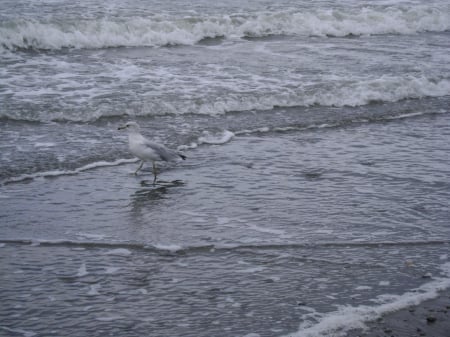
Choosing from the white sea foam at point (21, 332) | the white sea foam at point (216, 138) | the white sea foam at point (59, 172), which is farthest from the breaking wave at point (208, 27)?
the white sea foam at point (21, 332)

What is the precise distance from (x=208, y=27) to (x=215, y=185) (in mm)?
9822

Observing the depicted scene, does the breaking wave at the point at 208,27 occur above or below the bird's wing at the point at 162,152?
above

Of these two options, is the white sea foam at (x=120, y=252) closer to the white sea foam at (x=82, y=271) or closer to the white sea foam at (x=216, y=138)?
the white sea foam at (x=82, y=271)

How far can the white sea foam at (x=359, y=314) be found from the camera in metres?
4.64

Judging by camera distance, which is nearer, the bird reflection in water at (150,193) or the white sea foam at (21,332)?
the white sea foam at (21,332)

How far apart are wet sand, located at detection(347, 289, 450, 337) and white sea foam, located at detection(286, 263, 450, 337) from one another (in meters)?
0.05

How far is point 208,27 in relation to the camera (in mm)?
16641

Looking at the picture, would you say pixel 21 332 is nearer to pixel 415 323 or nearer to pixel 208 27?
pixel 415 323

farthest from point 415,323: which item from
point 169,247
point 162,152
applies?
point 162,152

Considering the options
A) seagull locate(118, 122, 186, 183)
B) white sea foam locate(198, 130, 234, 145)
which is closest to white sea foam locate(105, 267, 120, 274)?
seagull locate(118, 122, 186, 183)

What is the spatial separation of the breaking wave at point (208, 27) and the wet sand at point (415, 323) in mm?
11216

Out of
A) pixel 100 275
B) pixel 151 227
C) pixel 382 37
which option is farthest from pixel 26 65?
pixel 382 37

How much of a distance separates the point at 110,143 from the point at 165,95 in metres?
2.23

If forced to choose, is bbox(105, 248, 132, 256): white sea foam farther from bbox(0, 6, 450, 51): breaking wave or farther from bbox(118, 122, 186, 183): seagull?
bbox(0, 6, 450, 51): breaking wave
